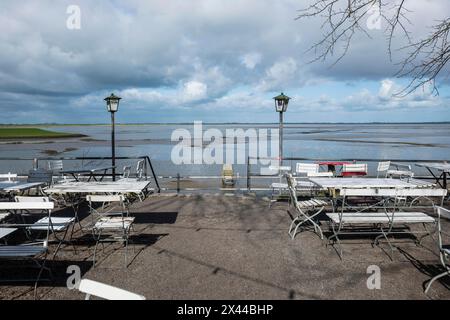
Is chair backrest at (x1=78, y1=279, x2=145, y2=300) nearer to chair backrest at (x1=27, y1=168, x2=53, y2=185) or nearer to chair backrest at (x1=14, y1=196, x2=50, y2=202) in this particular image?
chair backrest at (x1=14, y1=196, x2=50, y2=202)

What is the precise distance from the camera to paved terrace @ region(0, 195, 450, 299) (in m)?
3.71

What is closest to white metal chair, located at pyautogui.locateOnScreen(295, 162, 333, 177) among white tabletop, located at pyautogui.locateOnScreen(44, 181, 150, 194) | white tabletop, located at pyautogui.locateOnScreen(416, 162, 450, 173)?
white tabletop, located at pyautogui.locateOnScreen(416, 162, 450, 173)

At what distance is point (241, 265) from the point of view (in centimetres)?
443

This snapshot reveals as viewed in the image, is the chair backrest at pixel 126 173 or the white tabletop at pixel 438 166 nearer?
the white tabletop at pixel 438 166

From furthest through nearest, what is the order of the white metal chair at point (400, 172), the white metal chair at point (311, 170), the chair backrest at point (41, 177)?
the white metal chair at point (400, 172), the white metal chair at point (311, 170), the chair backrest at point (41, 177)

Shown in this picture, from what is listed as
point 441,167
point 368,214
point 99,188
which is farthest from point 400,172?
point 99,188

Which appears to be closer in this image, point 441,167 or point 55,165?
point 441,167

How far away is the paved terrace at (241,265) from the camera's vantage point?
12.2 feet

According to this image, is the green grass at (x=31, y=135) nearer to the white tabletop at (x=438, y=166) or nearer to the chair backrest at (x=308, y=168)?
the chair backrest at (x=308, y=168)

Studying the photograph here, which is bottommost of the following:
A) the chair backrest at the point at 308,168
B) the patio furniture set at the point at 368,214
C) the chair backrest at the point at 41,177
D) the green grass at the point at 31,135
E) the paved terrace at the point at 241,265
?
the paved terrace at the point at 241,265

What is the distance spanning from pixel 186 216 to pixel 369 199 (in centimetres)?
372

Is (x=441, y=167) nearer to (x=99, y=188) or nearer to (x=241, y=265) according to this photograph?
(x=241, y=265)

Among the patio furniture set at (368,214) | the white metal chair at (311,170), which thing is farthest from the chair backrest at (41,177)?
the white metal chair at (311,170)
